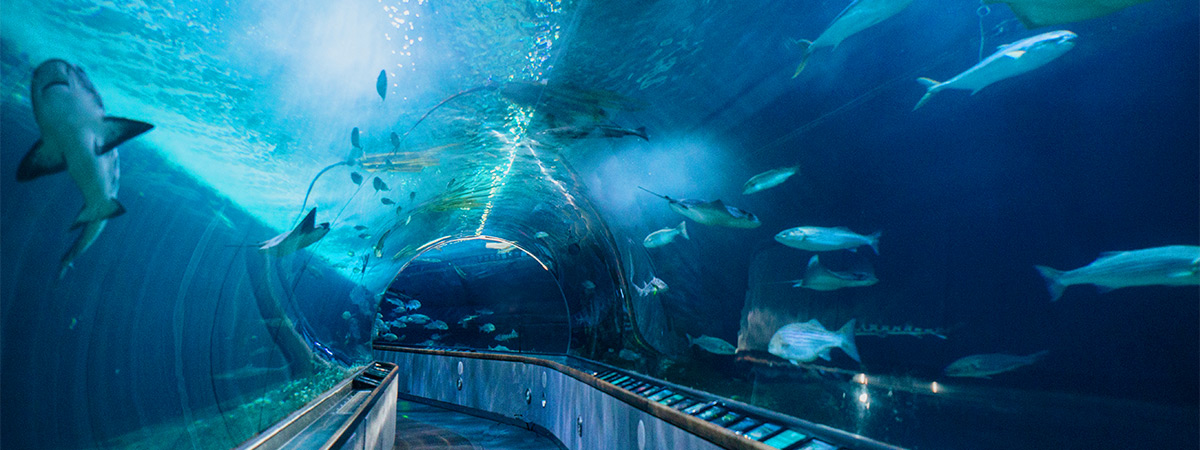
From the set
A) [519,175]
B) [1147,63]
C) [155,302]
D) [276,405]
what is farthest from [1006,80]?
[519,175]

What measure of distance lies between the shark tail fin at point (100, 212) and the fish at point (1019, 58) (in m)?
3.62

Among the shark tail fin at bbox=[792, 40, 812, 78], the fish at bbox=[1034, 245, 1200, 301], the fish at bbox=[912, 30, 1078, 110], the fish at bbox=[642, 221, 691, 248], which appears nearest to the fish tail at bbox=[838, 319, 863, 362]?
the fish at bbox=[1034, 245, 1200, 301]

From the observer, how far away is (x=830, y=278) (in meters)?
3.34

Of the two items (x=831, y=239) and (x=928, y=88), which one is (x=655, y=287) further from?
(x=928, y=88)

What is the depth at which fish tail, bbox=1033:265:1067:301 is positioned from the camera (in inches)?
81.4

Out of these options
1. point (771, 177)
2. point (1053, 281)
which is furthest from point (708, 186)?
point (1053, 281)

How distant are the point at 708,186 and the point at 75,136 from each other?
4.36 m

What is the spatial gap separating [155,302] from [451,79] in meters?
2.68

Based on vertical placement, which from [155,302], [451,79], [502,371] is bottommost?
[502,371]

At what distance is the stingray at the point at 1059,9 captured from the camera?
1.83 metres

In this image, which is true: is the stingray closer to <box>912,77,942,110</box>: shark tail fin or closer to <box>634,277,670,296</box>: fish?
<box>912,77,942,110</box>: shark tail fin

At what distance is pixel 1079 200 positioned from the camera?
2115 mm

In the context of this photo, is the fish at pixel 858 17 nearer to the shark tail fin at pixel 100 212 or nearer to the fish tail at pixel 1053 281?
the fish tail at pixel 1053 281

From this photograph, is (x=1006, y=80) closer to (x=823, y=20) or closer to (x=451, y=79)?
(x=823, y=20)
